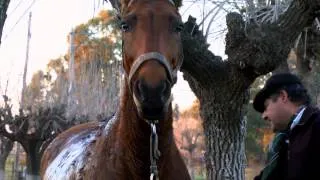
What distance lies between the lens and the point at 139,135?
3.52 metres

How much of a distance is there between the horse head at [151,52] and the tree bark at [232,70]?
11.8ft

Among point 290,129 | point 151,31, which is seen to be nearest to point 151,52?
point 151,31

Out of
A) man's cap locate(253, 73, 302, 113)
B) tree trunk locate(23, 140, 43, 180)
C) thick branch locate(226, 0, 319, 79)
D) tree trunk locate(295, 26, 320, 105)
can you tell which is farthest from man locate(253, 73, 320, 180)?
tree trunk locate(23, 140, 43, 180)

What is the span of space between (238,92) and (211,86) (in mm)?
440

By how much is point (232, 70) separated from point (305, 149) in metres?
4.58

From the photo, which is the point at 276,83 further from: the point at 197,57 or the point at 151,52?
the point at 197,57

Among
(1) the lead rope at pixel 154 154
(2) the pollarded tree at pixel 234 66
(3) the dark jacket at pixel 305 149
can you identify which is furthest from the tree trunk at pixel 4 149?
(3) the dark jacket at pixel 305 149

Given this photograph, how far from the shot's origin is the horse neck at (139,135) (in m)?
3.51

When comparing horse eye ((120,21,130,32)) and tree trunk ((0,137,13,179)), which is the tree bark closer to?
horse eye ((120,21,130,32))

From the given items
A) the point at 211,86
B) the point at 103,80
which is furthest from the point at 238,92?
the point at 103,80

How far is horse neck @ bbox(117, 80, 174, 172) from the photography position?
3.51 metres

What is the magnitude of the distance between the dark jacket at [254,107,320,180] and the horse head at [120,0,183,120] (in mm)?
817

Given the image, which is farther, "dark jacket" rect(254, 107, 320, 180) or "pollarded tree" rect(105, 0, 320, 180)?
"pollarded tree" rect(105, 0, 320, 180)

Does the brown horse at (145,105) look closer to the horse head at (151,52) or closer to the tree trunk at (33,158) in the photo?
the horse head at (151,52)
